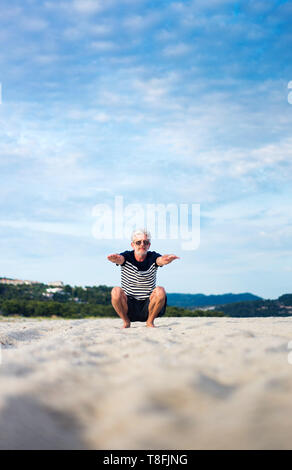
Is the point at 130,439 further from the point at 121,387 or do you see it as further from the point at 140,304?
the point at 140,304

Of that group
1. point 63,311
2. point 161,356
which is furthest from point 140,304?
point 63,311

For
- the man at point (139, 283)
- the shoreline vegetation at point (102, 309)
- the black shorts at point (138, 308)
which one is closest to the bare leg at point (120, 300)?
the man at point (139, 283)

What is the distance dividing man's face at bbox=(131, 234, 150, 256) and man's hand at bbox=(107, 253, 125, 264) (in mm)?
240

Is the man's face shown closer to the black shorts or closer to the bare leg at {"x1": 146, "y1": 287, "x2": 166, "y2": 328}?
the bare leg at {"x1": 146, "y1": 287, "x2": 166, "y2": 328}

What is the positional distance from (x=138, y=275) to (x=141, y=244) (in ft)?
1.56

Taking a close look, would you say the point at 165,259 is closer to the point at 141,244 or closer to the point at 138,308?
the point at 141,244

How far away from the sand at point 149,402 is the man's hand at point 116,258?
346cm

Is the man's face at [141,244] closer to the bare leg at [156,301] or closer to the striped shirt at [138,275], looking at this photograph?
the striped shirt at [138,275]

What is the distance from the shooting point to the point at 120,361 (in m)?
2.37

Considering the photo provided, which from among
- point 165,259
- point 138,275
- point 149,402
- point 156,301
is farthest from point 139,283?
point 149,402
